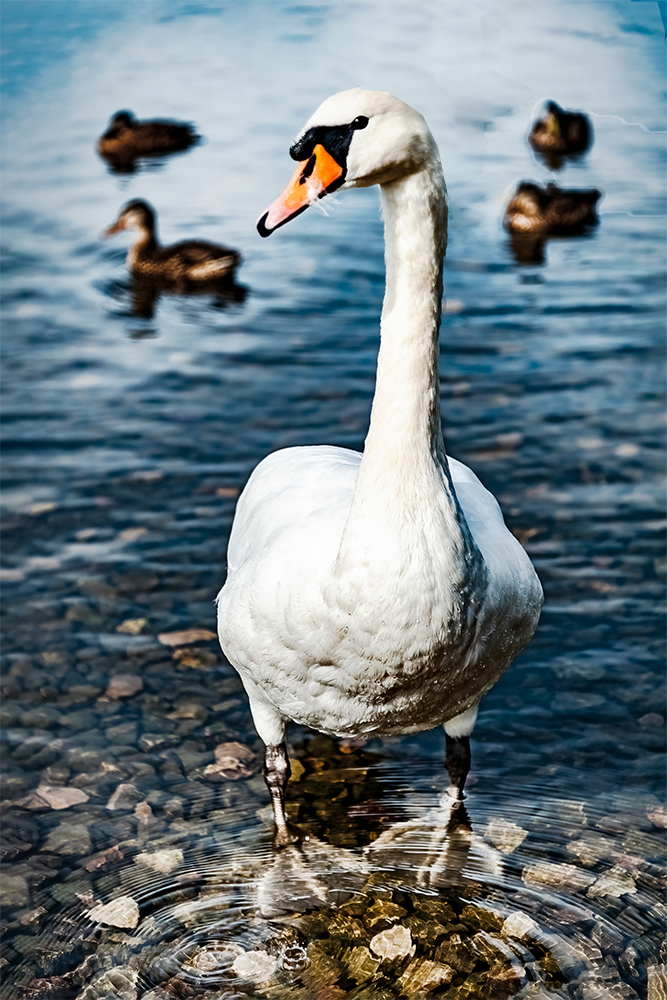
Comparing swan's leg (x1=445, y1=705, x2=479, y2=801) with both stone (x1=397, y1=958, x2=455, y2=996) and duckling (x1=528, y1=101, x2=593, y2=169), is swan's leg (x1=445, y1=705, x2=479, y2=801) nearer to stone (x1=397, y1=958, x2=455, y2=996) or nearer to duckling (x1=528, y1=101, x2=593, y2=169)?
stone (x1=397, y1=958, x2=455, y2=996)

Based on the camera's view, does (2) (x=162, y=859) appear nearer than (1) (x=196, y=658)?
Yes

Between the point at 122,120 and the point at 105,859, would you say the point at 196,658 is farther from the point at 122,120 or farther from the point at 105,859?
the point at 122,120

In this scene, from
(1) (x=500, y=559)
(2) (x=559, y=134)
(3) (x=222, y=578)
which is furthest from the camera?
(2) (x=559, y=134)

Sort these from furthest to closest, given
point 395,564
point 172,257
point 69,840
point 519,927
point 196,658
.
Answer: point 172,257 < point 196,658 < point 69,840 < point 519,927 < point 395,564

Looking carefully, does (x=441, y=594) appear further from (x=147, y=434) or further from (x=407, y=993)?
(x=147, y=434)

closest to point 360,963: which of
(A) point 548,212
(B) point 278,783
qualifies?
(B) point 278,783

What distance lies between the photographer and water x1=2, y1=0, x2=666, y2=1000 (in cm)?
427

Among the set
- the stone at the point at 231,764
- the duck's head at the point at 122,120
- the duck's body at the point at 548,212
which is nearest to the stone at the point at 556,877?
the stone at the point at 231,764

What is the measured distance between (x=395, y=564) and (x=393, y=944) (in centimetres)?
172

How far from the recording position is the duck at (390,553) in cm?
323

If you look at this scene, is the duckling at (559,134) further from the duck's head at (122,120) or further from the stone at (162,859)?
the stone at (162,859)

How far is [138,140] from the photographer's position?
16.4m

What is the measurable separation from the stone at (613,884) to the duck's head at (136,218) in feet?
30.1

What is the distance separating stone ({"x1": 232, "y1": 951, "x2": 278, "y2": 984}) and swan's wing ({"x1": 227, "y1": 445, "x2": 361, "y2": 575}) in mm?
1479
